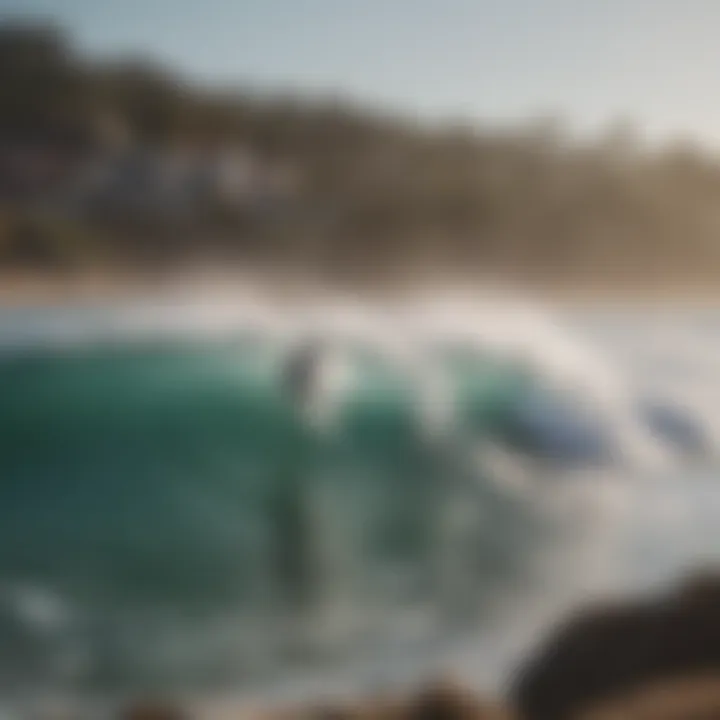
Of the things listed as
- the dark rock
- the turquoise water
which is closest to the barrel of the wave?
A: the turquoise water

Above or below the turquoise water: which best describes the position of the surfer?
above

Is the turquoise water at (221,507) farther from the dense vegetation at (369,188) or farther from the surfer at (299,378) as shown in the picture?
the dense vegetation at (369,188)

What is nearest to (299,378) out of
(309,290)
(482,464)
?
(309,290)

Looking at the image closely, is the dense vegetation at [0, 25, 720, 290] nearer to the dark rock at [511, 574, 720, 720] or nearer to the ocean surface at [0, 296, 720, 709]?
the ocean surface at [0, 296, 720, 709]

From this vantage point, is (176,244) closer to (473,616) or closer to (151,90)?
(151,90)

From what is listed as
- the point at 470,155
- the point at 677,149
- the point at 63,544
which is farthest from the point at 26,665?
the point at 677,149

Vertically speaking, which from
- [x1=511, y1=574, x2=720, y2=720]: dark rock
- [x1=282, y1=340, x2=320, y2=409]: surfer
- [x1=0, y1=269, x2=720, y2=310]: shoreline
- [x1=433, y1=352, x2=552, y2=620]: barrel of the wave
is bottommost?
[x1=511, y1=574, x2=720, y2=720]: dark rock
